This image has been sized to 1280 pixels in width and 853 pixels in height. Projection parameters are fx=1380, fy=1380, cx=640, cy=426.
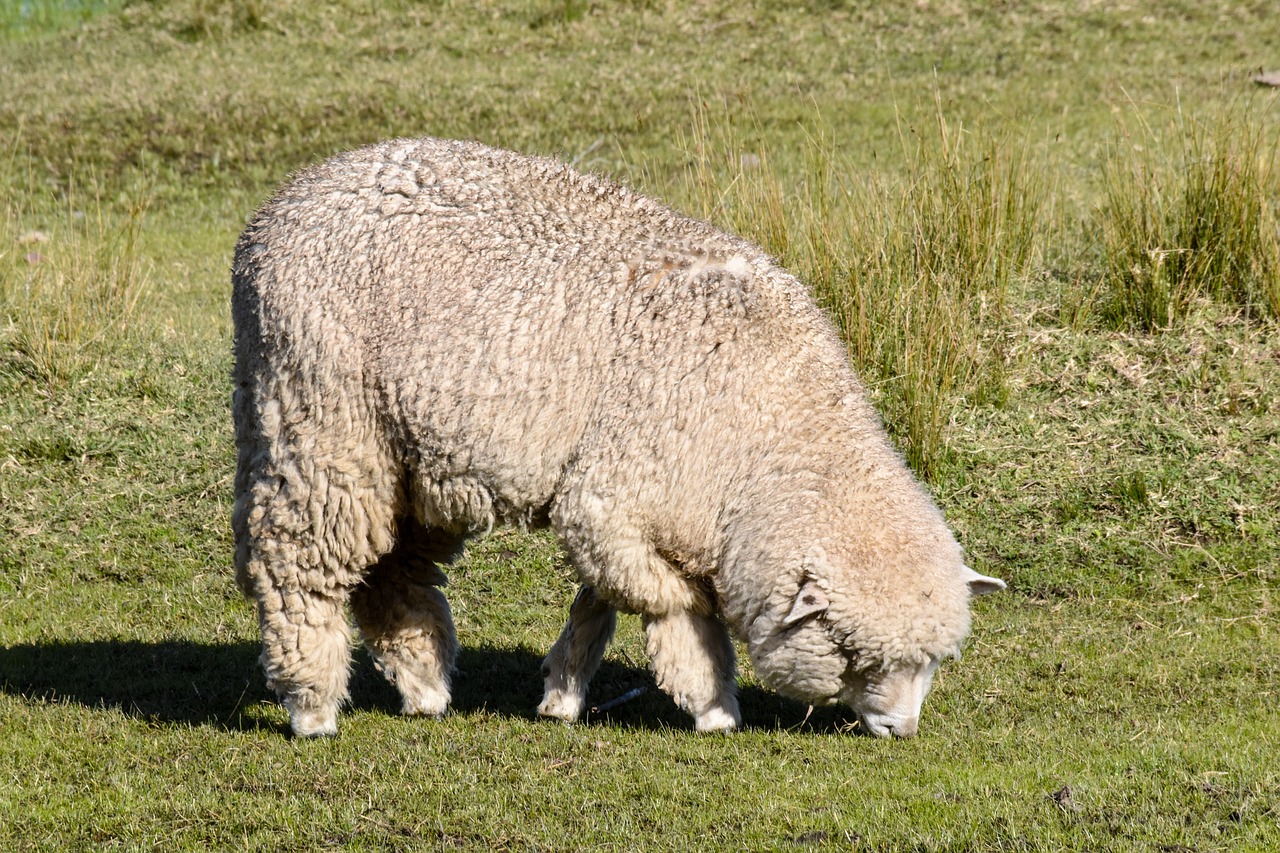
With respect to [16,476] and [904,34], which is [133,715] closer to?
[16,476]

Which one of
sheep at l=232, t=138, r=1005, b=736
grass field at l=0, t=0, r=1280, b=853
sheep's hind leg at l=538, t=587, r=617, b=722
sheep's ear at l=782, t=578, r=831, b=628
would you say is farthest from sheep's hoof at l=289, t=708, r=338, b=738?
sheep's ear at l=782, t=578, r=831, b=628

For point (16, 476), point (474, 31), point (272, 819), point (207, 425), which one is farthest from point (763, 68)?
point (272, 819)

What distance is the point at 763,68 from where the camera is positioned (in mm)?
16047

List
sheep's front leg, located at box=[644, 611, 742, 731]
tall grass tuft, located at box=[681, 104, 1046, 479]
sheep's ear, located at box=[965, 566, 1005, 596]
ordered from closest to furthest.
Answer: sheep's ear, located at box=[965, 566, 1005, 596], sheep's front leg, located at box=[644, 611, 742, 731], tall grass tuft, located at box=[681, 104, 1046, 479]

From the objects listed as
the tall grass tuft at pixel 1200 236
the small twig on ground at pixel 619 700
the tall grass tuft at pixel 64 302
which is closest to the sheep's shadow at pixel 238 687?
the small twig on ground at pixel 619 700

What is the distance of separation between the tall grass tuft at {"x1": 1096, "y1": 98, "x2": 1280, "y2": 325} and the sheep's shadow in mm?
4419

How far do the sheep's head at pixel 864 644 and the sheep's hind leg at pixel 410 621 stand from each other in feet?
4.77

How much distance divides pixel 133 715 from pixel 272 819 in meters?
1.42

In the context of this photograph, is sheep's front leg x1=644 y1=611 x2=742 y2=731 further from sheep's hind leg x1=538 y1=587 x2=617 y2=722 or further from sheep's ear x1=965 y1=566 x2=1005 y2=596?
sheep's ear x1=965 y1=566 x2=1005 y2=596

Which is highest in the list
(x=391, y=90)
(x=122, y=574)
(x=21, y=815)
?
(x=391, y=90)

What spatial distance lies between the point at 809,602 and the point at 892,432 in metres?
3.55

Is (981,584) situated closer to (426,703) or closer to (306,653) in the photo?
(426,703)

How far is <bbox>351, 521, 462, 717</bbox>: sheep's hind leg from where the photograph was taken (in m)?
5.68

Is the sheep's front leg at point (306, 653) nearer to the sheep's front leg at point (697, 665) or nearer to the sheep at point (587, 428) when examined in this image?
the sheep at point (587, 428)
